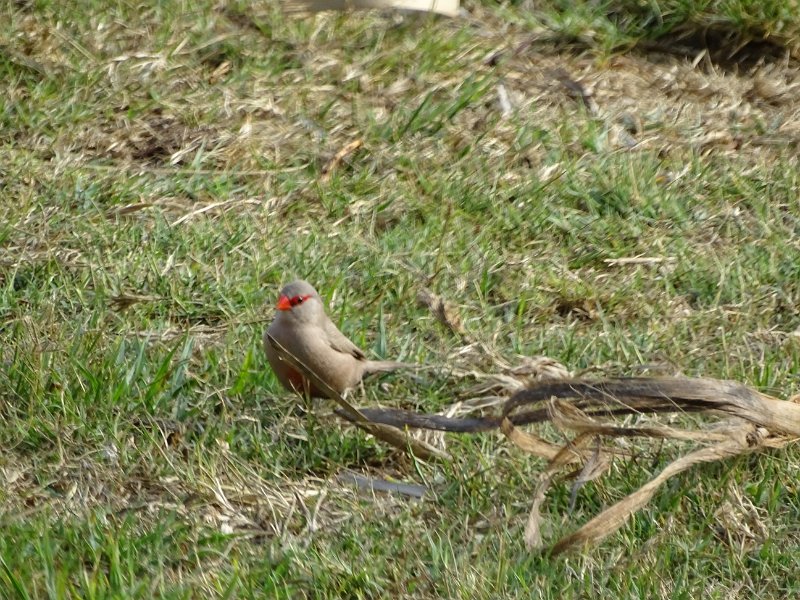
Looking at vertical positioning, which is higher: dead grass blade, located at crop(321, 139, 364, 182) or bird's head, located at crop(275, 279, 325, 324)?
bird's head, located at crop(275, 279, 325, 324)

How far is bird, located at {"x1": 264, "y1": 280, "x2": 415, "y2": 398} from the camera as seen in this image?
4.53 metres

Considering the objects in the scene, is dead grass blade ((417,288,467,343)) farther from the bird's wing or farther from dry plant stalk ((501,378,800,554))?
dry plant stalk ((501,378,800,554))

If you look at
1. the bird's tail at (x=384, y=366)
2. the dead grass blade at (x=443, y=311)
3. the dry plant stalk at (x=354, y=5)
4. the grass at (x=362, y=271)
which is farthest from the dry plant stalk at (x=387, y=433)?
the dry plant stalk at (x=354, y=5)

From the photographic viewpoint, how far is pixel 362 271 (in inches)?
213

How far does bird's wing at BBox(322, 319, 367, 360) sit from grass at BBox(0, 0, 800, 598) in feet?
0.68

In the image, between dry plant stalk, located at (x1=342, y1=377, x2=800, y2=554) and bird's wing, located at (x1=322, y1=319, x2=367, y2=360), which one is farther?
bird's wing, located at (x1=322, y1=319, x2=367, y2=360)

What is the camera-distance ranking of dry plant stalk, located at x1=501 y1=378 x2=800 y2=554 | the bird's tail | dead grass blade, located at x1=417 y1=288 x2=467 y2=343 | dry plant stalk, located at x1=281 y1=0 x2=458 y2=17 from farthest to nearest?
dry plant stalk, located at x1=281 y1=0 x2=458 y2=17 → dead grass blade, located at x1=417 y1=288 x2=467 y2=343 → the bird's tail → dry plant stalk, located at x1=501 y1=378 x2=800 y2=554

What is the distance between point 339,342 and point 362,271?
775 millimetres

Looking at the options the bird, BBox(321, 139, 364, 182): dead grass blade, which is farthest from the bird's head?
BBox(321, 139, 364, 182): dead grass blade

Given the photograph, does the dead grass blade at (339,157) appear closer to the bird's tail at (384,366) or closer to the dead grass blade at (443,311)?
the dead grass blade at (443,311)

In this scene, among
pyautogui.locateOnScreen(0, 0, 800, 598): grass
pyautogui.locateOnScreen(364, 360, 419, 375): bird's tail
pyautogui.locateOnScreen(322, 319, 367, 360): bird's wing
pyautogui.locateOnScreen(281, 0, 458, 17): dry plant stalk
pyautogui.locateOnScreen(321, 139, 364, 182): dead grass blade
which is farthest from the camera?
pyautogui.locateOnScreen(281, 0, 458, 17): dry plant stalk

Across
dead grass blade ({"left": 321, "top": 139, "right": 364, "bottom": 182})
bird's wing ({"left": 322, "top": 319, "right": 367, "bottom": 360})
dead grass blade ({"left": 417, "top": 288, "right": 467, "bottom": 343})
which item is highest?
bird's wing ({"left": 322, "top": 319, "right": 367, "bottom": 360})

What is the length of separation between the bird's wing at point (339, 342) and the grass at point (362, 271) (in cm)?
21

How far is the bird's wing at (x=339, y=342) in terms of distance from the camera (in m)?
4.66
